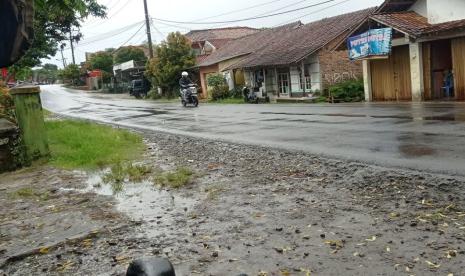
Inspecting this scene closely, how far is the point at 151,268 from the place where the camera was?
198cm

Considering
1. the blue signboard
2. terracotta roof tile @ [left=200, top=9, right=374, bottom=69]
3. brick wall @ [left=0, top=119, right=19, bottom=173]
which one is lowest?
brick wall @ [left=0, top=119, right=19, bottom=173]

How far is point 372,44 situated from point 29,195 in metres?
21.0

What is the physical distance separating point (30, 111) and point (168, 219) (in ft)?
19.1

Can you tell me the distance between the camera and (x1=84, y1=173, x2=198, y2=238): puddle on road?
589cm

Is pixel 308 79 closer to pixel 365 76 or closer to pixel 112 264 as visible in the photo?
pixel 365 76

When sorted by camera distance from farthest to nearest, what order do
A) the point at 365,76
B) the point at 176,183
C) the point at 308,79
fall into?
1. the point at 308,79
2. the point at 365,76
3. the point at 176,183

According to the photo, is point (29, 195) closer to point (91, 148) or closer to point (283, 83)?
point (91, 148)

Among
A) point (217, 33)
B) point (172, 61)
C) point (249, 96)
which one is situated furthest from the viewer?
point (217, 33)

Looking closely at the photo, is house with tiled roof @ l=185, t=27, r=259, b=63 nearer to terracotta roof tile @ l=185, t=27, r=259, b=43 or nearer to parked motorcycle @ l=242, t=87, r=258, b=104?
terracotta roof tile @ l=185, t=27, r=259, b=43

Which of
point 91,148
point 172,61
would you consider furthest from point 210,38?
point 91,148

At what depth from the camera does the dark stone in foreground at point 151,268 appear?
6.41 ft

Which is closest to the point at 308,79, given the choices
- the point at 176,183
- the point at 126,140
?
the point at 126,140

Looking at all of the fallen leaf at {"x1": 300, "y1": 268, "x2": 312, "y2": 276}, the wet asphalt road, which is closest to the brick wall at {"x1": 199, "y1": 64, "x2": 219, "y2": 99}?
the wet asphalt road

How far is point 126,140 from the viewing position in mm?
14211
